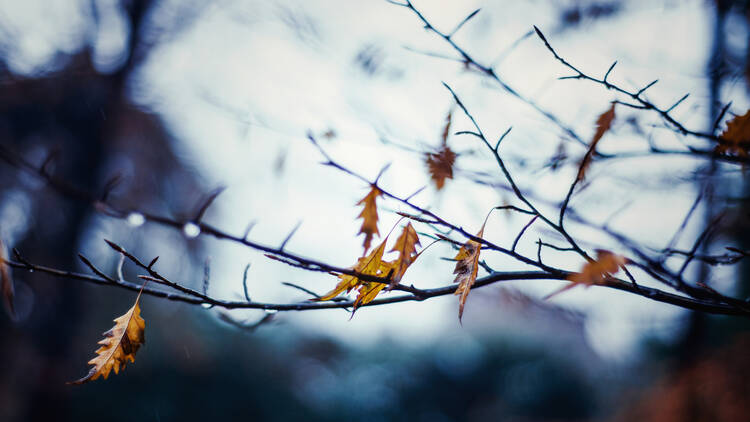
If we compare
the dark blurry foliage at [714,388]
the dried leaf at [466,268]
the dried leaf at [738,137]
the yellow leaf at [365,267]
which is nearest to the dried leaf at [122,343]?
the yellow leaf at [365,267]

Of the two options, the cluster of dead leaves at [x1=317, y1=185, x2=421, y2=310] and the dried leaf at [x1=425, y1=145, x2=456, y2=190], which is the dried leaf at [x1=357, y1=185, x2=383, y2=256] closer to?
the cluster of dead leaves at [x1=317, y1=185, x2=421, y2=310]

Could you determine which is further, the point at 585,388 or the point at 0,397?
the point at 585,388

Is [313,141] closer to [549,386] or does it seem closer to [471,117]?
[471,117]

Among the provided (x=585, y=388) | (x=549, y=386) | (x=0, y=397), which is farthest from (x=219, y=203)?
(x=585, y=388)

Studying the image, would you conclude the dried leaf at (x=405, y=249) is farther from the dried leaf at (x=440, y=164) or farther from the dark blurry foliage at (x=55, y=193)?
the dark blurry foliage at (x=55, y=193)

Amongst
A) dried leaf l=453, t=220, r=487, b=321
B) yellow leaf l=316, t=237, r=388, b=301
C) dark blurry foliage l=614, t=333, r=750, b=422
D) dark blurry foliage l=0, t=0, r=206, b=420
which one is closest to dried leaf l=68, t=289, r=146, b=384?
yellow leaf l=316, t=237, r=388, b=301

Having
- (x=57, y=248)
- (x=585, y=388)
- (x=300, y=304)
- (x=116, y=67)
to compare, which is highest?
(x=300, y=304)
